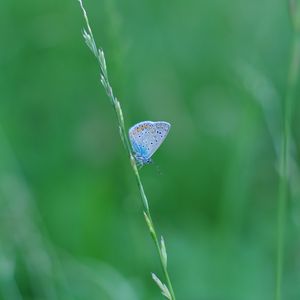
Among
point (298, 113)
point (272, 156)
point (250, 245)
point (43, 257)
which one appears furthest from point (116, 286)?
point (298, 113)

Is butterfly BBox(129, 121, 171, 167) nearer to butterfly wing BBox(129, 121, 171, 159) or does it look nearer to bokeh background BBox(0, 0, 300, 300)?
butterfly wing BBox(129, 121, 171, 159)

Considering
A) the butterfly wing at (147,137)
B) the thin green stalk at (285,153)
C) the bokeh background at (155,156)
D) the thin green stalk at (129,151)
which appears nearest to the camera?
the thin green stalk at (129,151)

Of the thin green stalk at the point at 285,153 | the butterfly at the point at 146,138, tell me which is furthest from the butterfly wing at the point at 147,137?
the thin green stalk at the point at 285,153

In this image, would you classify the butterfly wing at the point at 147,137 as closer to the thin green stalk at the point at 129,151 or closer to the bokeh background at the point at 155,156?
the thin green stalk at the point at 129,151

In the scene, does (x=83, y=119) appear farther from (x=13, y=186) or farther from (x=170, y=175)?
(x=13, y=186)

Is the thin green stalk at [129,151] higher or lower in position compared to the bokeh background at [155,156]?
lower

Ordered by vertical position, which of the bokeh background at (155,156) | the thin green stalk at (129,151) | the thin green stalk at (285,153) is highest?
the bokeh background at (155,156)

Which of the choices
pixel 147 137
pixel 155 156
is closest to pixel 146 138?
pixel 147 137

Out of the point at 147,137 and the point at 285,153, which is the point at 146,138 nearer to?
the point at 147,137

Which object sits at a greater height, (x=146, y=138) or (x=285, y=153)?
(x=146, y=138)
